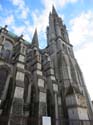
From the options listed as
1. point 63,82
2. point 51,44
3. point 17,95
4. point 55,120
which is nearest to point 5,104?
point 17,95

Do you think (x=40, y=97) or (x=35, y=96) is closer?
(x=40, y=97)

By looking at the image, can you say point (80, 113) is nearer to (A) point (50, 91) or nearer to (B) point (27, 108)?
(A) point (50, 91)

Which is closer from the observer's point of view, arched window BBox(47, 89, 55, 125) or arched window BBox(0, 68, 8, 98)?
arched window BBox(0, 68, 8, 98)

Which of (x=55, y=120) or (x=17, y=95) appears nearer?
(x=17, y=95)

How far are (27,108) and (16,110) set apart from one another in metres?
2.67

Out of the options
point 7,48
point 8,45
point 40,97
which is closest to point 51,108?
point 40,97

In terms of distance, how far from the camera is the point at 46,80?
17.2m

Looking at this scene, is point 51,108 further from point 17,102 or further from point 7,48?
point 7,48

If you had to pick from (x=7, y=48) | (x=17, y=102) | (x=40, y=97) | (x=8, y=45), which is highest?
(x=8, y=45)

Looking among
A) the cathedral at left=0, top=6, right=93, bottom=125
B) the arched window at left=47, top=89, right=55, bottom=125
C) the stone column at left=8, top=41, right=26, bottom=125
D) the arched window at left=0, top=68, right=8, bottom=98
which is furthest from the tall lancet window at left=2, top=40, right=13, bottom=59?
the arched window at left=47, top=89, right=55, bottom=125

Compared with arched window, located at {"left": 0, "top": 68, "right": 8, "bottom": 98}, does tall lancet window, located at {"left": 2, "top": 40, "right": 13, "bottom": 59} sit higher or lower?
higher

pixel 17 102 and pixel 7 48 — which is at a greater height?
pixel 7 48

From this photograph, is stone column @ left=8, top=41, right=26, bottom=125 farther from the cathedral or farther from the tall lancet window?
the tall lancet window

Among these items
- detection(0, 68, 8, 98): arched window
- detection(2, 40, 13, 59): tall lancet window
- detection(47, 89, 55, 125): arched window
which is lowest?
detection(47, 89, 55, 125): arched window
